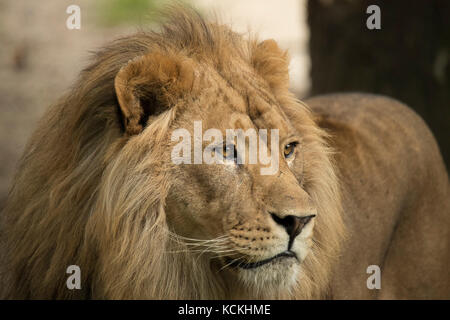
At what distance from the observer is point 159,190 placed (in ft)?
9.77

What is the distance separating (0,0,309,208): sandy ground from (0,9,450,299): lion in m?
4.66

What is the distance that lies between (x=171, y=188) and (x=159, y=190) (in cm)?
5

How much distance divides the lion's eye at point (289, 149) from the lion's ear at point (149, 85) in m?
0.54

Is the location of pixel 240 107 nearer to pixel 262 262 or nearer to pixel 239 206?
pixel 239 206

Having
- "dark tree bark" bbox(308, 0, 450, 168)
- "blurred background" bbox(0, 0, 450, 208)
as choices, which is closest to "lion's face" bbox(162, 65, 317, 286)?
"blurred background" bbox(0, 0, 450, 208)

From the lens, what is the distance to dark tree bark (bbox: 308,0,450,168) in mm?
6121

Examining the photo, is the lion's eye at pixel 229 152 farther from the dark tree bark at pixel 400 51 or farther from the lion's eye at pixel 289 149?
the dark tree bark at pixel 400 51

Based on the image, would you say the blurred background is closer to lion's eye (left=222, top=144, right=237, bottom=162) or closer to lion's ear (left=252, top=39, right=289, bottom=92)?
lion's ear (left=252, top=39, right=289, bottom=92)

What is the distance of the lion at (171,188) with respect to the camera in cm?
294

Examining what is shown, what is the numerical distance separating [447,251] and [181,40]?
7.63 feet

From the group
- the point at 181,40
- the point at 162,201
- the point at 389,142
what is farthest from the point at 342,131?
the point at 162,201

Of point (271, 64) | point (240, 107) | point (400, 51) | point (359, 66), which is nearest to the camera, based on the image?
point (240, 107)

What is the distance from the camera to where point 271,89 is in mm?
3494

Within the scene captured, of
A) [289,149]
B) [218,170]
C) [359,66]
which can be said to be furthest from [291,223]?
[359,66]
